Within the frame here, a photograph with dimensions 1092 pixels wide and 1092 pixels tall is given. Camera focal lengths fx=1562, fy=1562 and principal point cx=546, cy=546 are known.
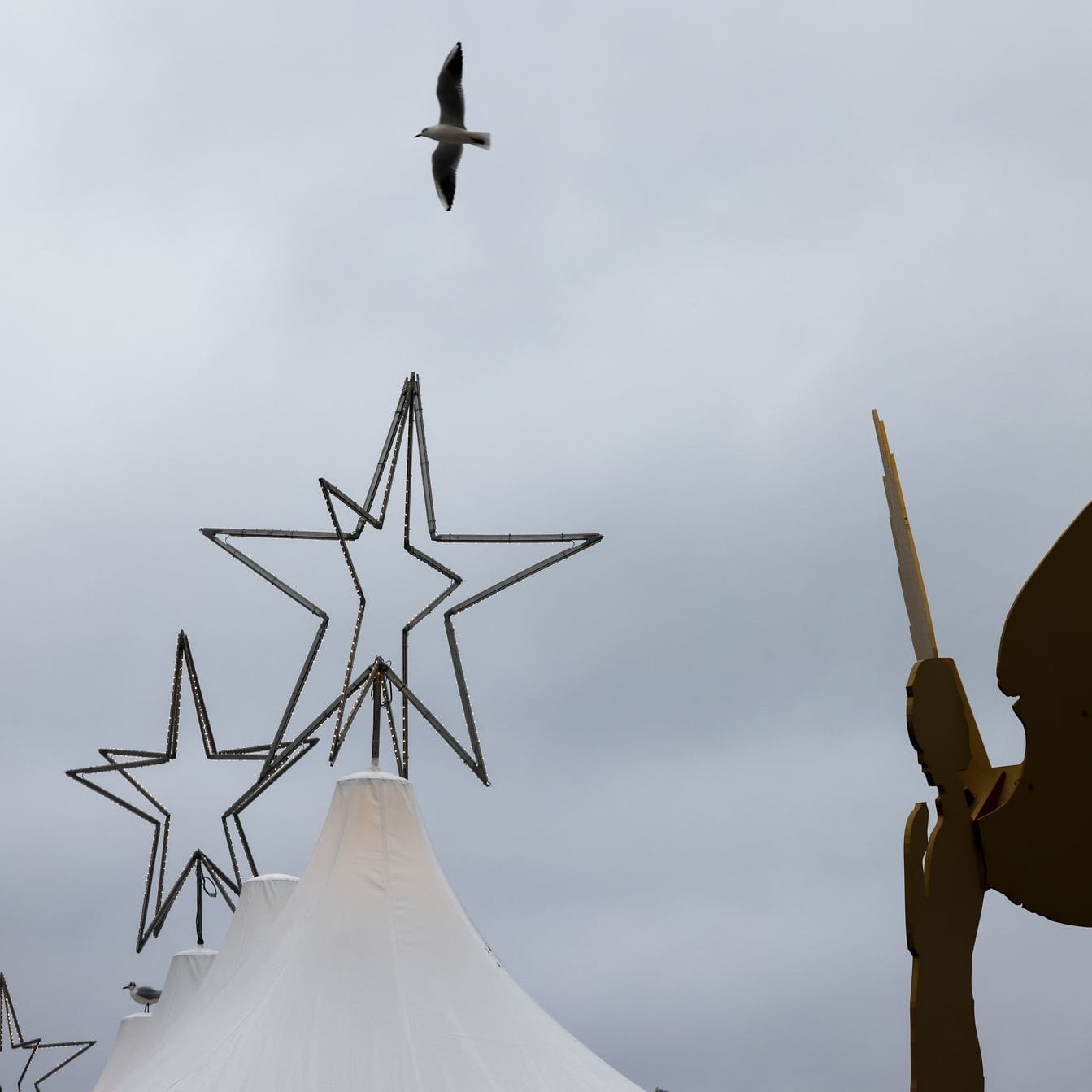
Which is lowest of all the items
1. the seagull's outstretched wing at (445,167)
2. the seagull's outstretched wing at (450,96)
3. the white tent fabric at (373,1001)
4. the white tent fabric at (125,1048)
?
the white tent fabric at (373,1001)

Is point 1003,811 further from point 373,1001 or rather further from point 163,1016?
point 163,1016

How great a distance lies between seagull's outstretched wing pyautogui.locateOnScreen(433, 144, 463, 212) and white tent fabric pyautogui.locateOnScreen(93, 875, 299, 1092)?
22.1 ft

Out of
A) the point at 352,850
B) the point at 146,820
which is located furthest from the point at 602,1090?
the point at 146,820

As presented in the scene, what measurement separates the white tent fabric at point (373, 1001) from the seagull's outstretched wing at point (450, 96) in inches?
222

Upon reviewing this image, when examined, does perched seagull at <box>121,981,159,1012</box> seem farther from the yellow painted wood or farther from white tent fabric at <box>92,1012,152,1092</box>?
the yellow painted wood

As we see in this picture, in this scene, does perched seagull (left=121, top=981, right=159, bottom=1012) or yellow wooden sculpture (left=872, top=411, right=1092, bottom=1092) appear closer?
yellow wooden sculpture (left=872, top=411, right=1092, bottom=1092)

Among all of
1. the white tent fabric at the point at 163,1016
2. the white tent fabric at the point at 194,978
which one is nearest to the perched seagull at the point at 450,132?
the white tent fabric at the point at 194,978

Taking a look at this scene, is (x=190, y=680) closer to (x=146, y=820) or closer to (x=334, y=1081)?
(x=146, y=820)

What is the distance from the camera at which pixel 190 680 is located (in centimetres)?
1953

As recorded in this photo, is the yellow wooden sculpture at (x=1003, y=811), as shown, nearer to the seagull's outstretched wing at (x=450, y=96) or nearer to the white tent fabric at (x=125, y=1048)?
the seagull's outstretched wing at (x=450, y=96)

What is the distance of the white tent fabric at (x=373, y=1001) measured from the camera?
38.1 ft

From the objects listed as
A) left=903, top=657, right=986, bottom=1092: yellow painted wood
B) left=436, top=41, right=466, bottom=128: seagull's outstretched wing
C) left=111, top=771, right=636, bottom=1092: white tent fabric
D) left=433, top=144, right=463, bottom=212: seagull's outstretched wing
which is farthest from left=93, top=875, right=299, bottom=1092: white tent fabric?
left=903, top=657, right=986, bottom=1092: yellow painted wood

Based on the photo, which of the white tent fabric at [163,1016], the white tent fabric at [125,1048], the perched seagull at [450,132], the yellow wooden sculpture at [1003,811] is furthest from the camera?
the white tent fabric at [125,1048]

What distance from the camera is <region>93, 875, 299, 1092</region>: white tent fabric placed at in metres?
18.0
